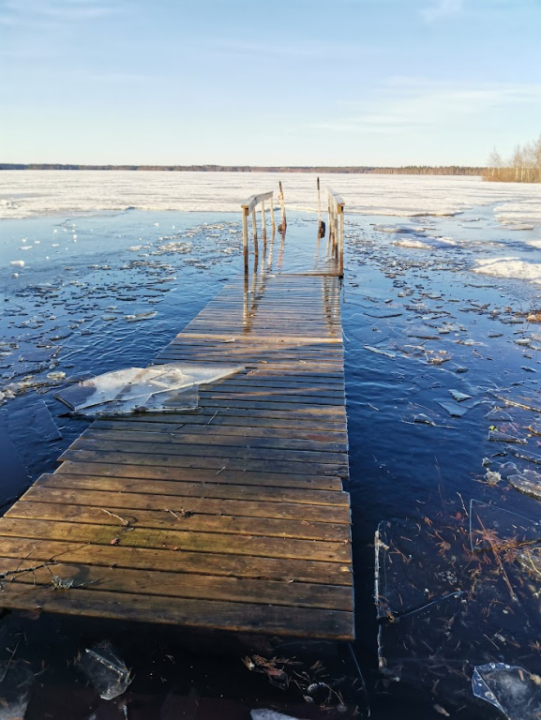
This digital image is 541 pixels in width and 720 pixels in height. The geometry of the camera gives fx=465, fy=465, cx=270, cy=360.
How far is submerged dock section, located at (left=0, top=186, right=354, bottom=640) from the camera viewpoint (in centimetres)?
324

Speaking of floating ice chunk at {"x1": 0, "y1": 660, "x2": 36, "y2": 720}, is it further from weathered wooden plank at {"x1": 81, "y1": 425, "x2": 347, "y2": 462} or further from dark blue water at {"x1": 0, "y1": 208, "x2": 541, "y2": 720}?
weathered wooden plank at {"x1": 81, "y1": 425, "x2": 347, "y2": 462}

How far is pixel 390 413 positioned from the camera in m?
6.73

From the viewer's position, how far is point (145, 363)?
8.51 metres

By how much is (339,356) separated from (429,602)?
4.54 metres

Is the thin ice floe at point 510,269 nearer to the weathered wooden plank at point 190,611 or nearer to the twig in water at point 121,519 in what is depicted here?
the weathered wooden plank at point 190,611

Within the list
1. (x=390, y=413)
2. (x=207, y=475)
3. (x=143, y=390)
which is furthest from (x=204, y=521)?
(x=390, y=413)

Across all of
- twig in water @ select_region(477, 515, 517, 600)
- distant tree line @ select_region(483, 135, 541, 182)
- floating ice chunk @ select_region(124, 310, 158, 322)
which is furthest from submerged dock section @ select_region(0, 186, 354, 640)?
distant tree line @ select_region(483, 135, 541, 182)

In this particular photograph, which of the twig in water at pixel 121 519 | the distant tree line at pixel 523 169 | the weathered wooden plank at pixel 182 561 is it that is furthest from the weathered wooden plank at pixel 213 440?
the distant tree line at pixel 523 169

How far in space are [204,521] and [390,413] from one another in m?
3.64

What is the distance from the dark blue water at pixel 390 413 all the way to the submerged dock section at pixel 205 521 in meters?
0.38

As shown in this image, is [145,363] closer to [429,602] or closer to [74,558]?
[74,558]

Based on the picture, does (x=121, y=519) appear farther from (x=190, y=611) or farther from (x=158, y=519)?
(x=190, y=611)

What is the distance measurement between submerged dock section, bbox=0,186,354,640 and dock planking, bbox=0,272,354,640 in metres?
0.01

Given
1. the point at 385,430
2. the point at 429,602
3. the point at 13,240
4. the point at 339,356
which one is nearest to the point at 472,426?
the point at 385,430
